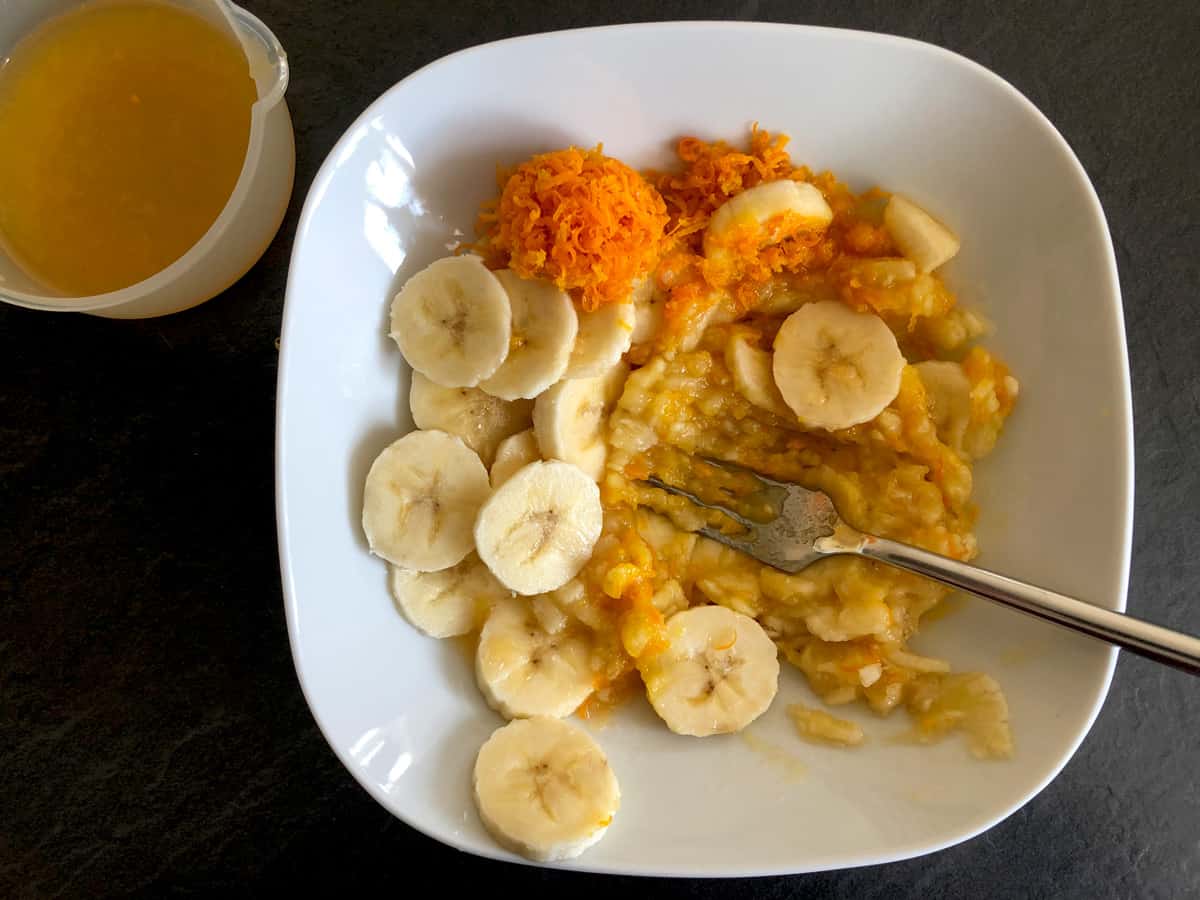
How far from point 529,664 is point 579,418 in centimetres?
44

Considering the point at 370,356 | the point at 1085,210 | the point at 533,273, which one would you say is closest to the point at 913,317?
the point at 1085,210

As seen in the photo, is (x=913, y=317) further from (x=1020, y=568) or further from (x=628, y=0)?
(x=628, y=0)

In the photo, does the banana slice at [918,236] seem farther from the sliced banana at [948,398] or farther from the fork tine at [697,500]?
the fork tine at [697,500]

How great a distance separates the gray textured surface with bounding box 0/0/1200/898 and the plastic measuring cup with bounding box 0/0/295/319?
0.09 metres

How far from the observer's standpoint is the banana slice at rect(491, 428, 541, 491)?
5.12 feet

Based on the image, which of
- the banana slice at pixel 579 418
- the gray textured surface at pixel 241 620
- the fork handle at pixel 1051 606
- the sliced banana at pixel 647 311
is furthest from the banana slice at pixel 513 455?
the fork handle at pixel 1051 606

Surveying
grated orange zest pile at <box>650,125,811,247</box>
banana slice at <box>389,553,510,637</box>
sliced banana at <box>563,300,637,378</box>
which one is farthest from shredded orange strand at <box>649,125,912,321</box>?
banana slice at <box>389,553,510,637</box>

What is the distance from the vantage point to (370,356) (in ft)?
4.99

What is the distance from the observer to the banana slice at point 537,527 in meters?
Result: 1.47

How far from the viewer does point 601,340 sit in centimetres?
151

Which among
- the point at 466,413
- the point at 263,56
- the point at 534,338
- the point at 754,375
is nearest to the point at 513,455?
the point at 466,413

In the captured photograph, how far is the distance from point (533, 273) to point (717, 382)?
396 mm

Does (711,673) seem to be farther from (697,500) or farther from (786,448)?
(786,448)

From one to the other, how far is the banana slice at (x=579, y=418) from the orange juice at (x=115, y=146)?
0.70 metres
